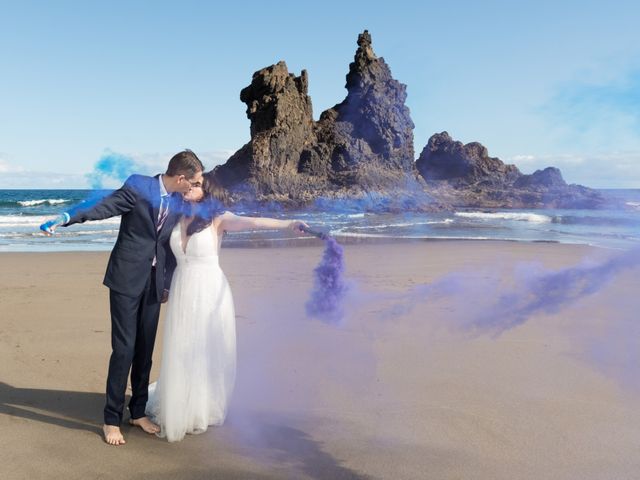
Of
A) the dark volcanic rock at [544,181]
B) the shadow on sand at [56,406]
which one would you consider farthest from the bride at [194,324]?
the dark volcanic rock at [544,181]

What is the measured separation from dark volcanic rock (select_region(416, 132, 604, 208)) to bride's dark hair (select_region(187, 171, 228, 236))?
47.9 meters

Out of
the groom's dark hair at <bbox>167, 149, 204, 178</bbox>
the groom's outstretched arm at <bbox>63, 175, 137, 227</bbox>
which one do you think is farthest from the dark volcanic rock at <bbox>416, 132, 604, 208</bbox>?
the groom's outstretched arm at <bbox>63, 175, 137, 227</bbox>

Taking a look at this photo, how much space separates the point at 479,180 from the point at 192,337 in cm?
6297

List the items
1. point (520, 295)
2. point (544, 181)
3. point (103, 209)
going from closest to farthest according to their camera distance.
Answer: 1. point (103, 209)
2. point (520, 295)
3. point (544, 181)

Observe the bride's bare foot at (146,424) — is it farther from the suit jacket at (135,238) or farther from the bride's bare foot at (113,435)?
the suit jacket at (135,238)

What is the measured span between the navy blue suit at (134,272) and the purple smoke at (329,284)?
1244 mm

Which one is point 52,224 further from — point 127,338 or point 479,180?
point 479,180

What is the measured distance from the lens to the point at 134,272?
402 cm

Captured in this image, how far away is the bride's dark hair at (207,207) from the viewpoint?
13.7 ft

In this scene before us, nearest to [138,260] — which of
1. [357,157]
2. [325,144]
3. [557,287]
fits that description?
[557,287]

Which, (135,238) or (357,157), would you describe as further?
(357,157)

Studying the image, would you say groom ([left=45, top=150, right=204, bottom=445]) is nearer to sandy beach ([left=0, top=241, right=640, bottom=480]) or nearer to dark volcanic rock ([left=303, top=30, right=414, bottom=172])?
sandy beach ([left=0, top=241, right=640, bottom=480])

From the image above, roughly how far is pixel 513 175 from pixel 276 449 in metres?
69.0

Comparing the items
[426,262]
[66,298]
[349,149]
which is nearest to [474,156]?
[349,149]
